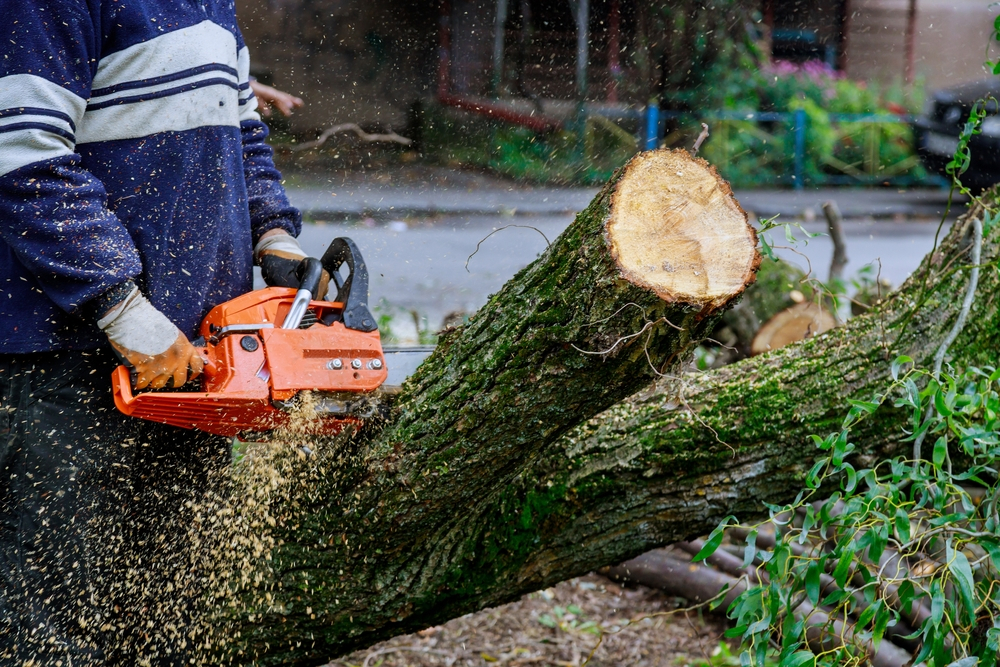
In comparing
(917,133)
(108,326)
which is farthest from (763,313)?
(917,133)

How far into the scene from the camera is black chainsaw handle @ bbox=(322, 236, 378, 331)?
1.99 meters

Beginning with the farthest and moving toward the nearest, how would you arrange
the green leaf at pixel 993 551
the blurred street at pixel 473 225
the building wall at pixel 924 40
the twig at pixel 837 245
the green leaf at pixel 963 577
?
the building wall at pixel 924 40 < the blurred street at pixel 473 225 < the twig at pixel 837 245 < the green leaf at pixel 993 551 < the green leaf at pixel 963 577

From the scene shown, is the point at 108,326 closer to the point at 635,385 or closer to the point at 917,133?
the point at 635,385

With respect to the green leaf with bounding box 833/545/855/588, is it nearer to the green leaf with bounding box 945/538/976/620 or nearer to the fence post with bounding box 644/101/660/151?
the green leaf with bounding box 945/538/976/620

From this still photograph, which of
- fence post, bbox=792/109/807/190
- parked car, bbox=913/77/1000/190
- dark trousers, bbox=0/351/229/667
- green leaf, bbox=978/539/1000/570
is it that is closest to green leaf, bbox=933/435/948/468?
green leaf, bbox=978/539/1000/570

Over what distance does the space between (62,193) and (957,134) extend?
10423 millimetres

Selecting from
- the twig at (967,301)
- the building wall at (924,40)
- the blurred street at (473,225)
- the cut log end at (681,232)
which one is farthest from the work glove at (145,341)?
the building wall at (924,40)

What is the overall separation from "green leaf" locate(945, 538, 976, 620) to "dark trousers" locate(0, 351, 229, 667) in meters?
1.53

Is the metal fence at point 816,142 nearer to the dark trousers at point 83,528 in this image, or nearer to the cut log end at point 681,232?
the cut log end at point 681,232

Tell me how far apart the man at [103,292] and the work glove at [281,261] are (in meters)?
0.15

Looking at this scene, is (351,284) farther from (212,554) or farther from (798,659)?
(798,659)

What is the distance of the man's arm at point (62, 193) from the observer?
Answer: 163cm

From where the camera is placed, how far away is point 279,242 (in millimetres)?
2240

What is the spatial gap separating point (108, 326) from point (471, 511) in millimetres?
851
